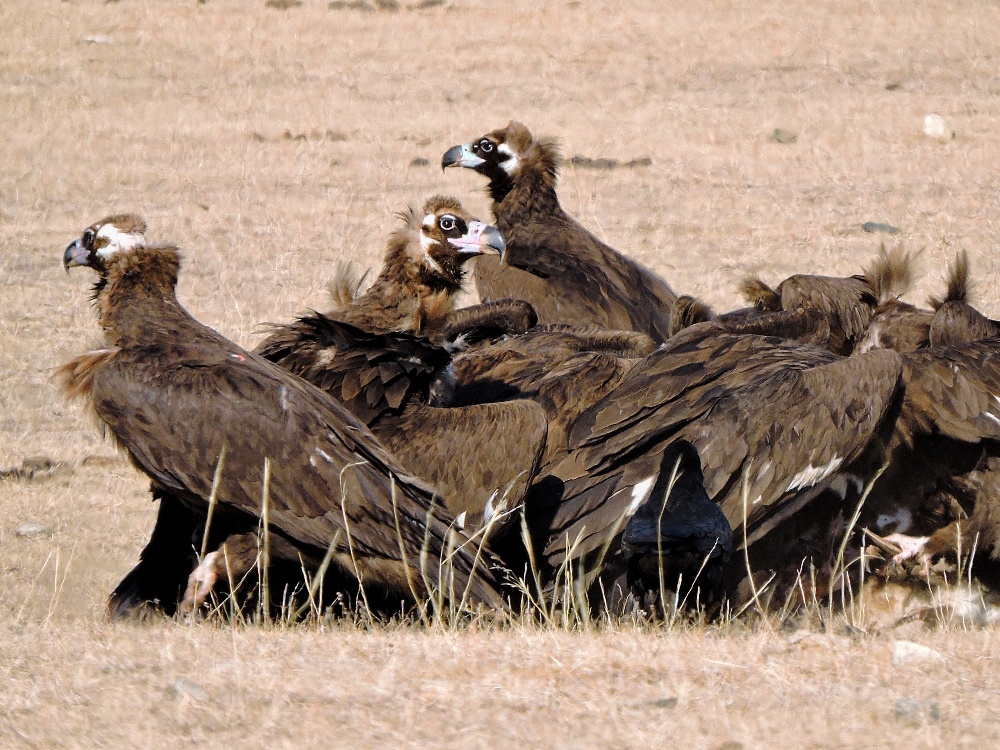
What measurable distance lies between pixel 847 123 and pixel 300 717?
17.7 meters

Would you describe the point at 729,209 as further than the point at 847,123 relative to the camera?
No

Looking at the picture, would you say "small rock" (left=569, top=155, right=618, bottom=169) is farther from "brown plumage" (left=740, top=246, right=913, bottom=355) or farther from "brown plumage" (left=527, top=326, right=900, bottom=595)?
"brown plumage" (left=527, top=326, right=900, bottom=595)

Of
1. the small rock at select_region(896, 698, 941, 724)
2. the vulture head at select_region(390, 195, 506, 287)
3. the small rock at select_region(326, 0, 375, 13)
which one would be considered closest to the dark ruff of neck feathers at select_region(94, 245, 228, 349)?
the vulture head at select_region(390, 195, 506, 287)

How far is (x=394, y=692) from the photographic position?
390 centimetres

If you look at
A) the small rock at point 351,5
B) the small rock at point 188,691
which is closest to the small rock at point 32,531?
the small rock at point 188,691

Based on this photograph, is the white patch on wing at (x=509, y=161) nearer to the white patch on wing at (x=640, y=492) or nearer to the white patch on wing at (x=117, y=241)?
the white patch on wing at (x=117, y=241)

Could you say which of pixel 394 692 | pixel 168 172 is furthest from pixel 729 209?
pixel 394 692

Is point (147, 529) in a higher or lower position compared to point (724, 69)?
lower

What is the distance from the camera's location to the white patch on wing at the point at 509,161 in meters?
9.97

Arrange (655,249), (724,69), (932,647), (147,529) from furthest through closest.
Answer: (724,69), (655,249), (147,529), (932,647)

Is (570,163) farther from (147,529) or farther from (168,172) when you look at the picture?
(147,529)

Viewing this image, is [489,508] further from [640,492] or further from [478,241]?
[478,241]

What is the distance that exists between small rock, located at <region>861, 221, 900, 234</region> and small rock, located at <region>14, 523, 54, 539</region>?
374 inches

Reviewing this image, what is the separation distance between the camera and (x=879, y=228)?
14914mm
